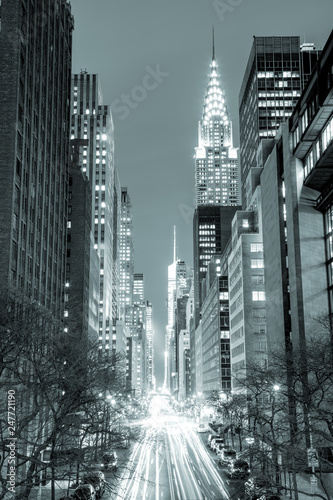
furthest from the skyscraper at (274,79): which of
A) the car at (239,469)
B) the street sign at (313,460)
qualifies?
the street sign at (313,460)

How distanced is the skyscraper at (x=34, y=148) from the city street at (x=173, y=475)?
20790mm

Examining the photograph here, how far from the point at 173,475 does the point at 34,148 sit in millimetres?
45759

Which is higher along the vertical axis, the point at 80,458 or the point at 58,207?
the point at 58,207

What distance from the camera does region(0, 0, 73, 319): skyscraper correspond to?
2744 inches

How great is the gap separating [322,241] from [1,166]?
3888cm

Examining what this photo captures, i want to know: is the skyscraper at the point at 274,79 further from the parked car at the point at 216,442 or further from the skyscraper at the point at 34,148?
the parked car at the point at 216,442

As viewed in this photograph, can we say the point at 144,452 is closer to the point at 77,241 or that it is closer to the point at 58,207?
the point at 58,207

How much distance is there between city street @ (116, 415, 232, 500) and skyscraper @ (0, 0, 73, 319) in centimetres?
2079

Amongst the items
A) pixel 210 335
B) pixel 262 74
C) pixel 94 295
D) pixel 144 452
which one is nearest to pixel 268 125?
pixel 262 74

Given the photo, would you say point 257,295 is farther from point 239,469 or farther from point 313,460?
point 313,460

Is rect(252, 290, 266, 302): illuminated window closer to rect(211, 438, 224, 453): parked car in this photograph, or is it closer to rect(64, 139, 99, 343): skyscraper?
rect(64, 139, 99, 343): skyscraper

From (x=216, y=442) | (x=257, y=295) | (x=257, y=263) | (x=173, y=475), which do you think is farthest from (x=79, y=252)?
(x=173, y=475)

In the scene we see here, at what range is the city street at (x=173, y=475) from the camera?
45.6m

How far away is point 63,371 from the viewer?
135 ft
